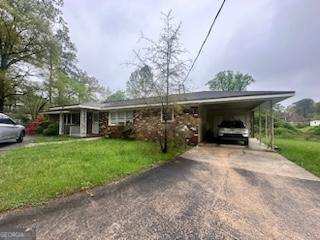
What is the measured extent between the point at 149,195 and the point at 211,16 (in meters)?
6.72

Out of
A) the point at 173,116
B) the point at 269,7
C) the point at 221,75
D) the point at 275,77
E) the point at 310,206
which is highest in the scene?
the point at 221,75

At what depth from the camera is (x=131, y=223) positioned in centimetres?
380

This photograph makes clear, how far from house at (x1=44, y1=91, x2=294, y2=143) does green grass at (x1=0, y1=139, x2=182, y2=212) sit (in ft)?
6.43

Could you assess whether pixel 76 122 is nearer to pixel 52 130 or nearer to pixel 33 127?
pixel 52 130

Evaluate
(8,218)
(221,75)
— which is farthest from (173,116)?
(221,75)

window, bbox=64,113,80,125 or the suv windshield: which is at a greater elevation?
window, bbox=64,113,80,125

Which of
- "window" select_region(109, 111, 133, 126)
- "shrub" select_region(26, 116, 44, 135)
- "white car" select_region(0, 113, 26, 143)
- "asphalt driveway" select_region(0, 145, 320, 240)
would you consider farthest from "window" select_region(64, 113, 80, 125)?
"asphalt driveway" select_region(0, 145, 320, 240)

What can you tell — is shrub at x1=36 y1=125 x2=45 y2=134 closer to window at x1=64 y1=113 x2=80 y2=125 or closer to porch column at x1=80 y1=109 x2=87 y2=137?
window at x1=64 y1=113 x2=80 y2=125

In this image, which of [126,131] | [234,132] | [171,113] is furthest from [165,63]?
[126,131]

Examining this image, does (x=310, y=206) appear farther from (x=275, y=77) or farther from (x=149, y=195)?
(x=275, y=77)

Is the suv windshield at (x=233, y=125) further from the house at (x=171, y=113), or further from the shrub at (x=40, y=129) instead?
the shrub at (x=40, y=129)

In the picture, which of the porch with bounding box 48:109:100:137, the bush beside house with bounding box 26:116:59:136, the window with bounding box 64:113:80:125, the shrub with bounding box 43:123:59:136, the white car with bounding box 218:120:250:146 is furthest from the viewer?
the window with bounding box 64:113:80:125

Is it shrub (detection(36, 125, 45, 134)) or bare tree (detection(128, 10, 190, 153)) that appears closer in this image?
bare tree (detection(128, 10, 190, 153))

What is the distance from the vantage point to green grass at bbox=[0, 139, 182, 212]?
4.84 meters
